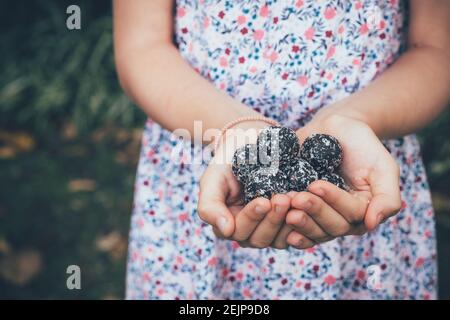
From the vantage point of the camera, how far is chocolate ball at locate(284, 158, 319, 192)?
147 cm

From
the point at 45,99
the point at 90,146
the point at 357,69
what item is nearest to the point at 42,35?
the point at 45,99

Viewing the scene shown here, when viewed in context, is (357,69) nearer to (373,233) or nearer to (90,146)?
(373,233)

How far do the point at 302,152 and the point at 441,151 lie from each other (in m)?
2.21

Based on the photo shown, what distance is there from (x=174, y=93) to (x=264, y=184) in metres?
0.42

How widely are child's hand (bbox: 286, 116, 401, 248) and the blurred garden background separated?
A: 178cm

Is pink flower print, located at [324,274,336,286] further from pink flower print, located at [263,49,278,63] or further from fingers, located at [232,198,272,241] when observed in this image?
pink flower print, located at [263,49,278,63]

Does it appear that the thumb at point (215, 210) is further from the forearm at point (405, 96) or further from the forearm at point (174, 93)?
the forearm at point (405, 96)

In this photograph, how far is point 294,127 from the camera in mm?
1740

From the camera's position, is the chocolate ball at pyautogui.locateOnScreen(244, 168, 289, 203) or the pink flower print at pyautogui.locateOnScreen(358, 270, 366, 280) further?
the pink flower print at pyautogui.locateOnScreen(358, 270, 366, 280)

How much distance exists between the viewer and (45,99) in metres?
4.17

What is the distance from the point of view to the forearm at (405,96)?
152 centimetres

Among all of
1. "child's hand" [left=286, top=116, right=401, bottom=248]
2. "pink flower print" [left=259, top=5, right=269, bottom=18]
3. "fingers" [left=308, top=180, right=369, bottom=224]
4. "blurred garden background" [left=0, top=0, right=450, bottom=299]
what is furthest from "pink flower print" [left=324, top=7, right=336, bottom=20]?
"blurred garden background" [left=0, top=0, right=450, bottom=299]

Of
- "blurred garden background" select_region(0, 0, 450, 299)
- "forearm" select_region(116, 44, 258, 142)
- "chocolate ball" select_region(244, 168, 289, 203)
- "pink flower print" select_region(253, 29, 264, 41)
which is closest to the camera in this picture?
"chocolate ball" select_region(244, 168, 289, 203)

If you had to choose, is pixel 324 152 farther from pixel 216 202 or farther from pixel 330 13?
pixel 330 13
